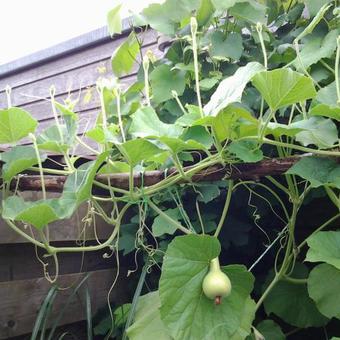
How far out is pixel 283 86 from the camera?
567 mm

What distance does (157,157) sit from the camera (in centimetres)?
71

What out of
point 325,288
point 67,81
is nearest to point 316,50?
point 325,288

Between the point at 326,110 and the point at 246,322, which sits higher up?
the point at 326,110

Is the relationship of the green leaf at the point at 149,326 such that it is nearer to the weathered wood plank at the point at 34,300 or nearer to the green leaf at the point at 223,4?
the weathered wood plank at the point at 34,300

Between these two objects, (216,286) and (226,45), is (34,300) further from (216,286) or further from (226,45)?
(226,45)

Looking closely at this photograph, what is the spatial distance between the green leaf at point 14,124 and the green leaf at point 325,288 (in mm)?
599

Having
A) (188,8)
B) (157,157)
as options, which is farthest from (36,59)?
(157,157)

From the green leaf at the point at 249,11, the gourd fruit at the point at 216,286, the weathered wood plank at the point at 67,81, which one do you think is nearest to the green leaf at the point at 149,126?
the gourd fruit at the point at 216,286

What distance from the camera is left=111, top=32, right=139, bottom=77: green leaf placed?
114cm

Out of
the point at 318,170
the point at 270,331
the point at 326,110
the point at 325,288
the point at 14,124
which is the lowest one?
the point at 270,331

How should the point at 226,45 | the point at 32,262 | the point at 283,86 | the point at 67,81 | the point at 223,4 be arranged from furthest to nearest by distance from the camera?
1. the point at 67,81
2. the point at 32,262
3. the point at 226,45
4. the point at 223,4
5. the point at 283,86

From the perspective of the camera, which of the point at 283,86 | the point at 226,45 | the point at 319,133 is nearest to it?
the point at 283,86

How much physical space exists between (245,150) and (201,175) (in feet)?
0.34

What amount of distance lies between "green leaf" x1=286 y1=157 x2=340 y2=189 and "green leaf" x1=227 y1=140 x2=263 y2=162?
6 cm
